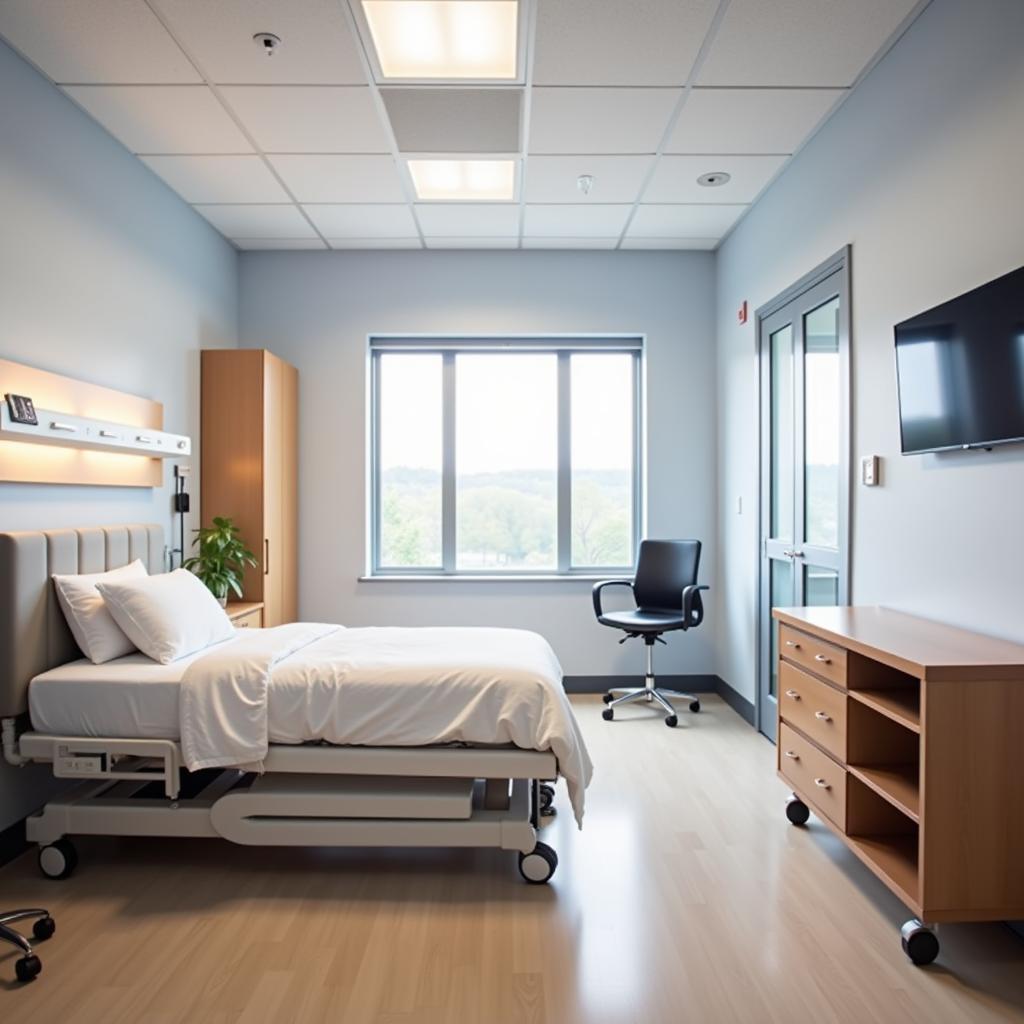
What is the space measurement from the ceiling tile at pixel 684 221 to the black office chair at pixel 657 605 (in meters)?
1.93

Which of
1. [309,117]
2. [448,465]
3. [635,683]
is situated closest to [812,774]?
[635,683]

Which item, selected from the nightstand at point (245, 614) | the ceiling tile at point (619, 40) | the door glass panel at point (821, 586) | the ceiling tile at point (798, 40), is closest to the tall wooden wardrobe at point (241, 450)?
the nightstand at point (245, 614)

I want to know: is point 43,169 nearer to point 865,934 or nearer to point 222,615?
point 222,615

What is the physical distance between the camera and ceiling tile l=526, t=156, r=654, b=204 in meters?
3.54

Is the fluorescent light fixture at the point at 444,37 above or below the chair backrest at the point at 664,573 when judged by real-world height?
above

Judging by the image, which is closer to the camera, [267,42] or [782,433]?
[267,42]

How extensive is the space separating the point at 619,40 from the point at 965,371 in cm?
165

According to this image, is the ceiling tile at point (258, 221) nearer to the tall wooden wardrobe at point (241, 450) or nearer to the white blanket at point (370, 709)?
the tall wooden wardrobe at point (241, 450)

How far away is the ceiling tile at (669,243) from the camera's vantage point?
4.65m

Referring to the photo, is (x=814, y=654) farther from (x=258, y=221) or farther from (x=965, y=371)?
(x=258, y=221)

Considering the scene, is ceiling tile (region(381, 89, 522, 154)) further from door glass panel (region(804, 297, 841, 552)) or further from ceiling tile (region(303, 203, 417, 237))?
door glass panel (region(804, 297, 841, 552))

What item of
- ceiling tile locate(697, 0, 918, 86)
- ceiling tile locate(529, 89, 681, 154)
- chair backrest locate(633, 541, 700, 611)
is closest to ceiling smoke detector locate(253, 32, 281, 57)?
ceiling tile locate(529, 89, 681, 154)

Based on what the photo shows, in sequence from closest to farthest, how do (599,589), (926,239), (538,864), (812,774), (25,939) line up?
(25,939)
(538,864)
(926,239)
(812,774)
(599,589)

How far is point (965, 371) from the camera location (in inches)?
85.2
